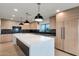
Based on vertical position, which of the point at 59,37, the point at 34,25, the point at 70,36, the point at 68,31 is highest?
the point at 34,25

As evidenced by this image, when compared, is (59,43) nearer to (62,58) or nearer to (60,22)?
(60,22)

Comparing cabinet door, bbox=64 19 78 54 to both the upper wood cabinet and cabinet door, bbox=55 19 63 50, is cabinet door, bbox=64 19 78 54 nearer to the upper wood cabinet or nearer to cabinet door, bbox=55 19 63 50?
cabinet door, bbox=55 19 63 50

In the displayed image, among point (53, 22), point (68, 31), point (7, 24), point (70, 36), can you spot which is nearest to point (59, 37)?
point (68, 31)

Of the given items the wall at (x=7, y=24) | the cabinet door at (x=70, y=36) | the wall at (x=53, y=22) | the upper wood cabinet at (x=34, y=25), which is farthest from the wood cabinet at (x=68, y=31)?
the wall at (x=7, y=24)

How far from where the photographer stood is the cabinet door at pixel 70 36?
203 inches

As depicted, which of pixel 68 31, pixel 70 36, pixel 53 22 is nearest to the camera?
pixel 70 36

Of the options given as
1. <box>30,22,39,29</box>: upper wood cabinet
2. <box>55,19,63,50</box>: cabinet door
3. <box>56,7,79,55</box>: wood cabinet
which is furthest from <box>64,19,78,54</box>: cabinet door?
<box>30,22,39,29</box>: upper wood cabinet

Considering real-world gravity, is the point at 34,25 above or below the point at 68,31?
above

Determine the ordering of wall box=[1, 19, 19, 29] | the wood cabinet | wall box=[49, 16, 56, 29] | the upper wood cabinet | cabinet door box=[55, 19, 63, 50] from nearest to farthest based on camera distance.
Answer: the wood cabinet
cabinet door box=[55, 19, 63, 50]
wall box=[49, 16, 56, 29]
wall box=[1, 19, 19, 29]
the upper wood cabinet

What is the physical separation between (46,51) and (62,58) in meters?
2.76

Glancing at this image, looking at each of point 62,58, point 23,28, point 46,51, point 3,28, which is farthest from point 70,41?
point 23,28

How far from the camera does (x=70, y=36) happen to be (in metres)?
5.51

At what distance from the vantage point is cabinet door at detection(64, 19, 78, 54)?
5.17 m

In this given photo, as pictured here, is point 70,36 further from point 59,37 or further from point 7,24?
point 7,24
